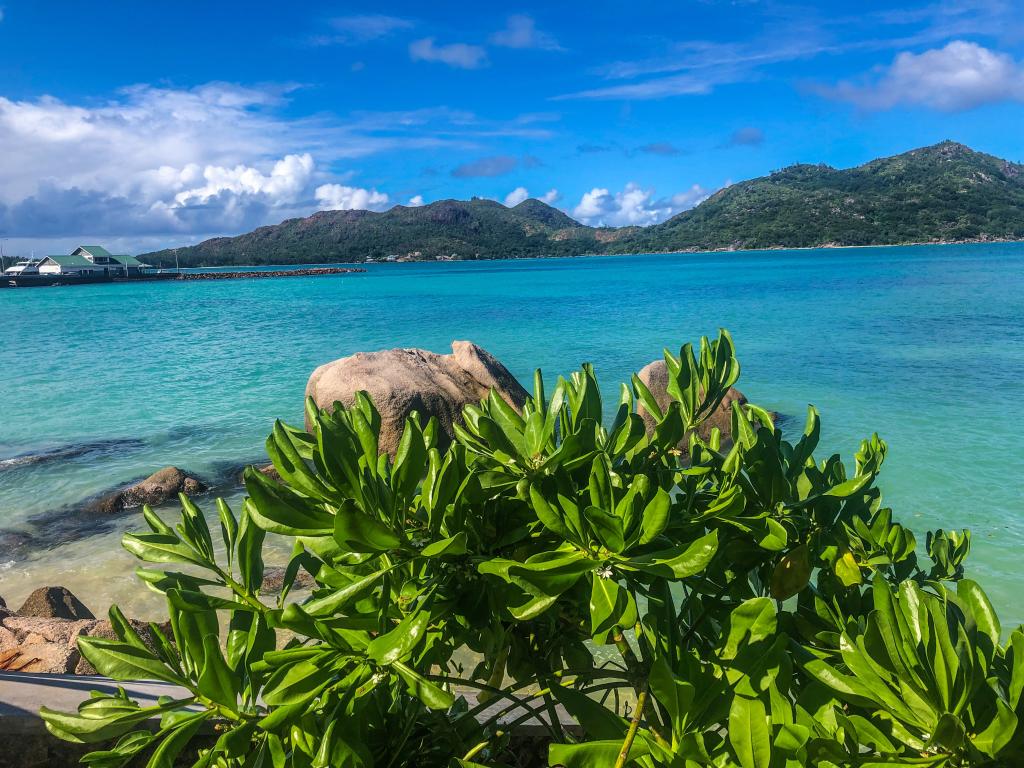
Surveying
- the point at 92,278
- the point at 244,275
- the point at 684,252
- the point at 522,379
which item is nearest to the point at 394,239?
the point at 684,252

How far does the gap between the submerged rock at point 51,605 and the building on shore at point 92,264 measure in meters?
89.7

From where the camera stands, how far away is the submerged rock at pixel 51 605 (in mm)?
4910

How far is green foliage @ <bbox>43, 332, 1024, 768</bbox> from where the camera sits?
0.82 m

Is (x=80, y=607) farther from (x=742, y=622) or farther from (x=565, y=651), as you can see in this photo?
(x=742, y=622)

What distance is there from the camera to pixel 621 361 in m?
18.5

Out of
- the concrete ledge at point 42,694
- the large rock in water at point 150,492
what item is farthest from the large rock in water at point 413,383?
the concrete ledge at point 42,694

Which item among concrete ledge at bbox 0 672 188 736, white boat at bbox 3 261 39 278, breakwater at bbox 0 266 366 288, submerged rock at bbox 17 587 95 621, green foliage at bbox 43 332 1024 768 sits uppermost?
white boat at bbox 3 261 39 278

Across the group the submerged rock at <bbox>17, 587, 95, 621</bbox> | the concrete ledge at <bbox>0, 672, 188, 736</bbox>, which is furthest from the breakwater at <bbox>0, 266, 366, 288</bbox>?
the concrete ledge at <bbox>0, 672, 188, 736</bbox>

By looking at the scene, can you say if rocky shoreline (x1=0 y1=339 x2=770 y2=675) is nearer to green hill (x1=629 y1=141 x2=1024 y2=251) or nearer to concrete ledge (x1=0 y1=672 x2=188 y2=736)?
concrete ledge (x1=0 y1=672 x2=188 y2=736)

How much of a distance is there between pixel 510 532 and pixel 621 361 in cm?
1766

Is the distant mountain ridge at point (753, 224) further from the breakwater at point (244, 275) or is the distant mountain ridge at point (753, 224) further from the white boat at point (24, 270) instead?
the white boat at point (24, 270)

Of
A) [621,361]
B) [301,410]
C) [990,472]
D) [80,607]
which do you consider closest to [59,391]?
[301,410]

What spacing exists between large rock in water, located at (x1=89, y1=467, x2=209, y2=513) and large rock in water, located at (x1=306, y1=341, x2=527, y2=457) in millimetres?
1816

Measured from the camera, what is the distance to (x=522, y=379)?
1619 cm
